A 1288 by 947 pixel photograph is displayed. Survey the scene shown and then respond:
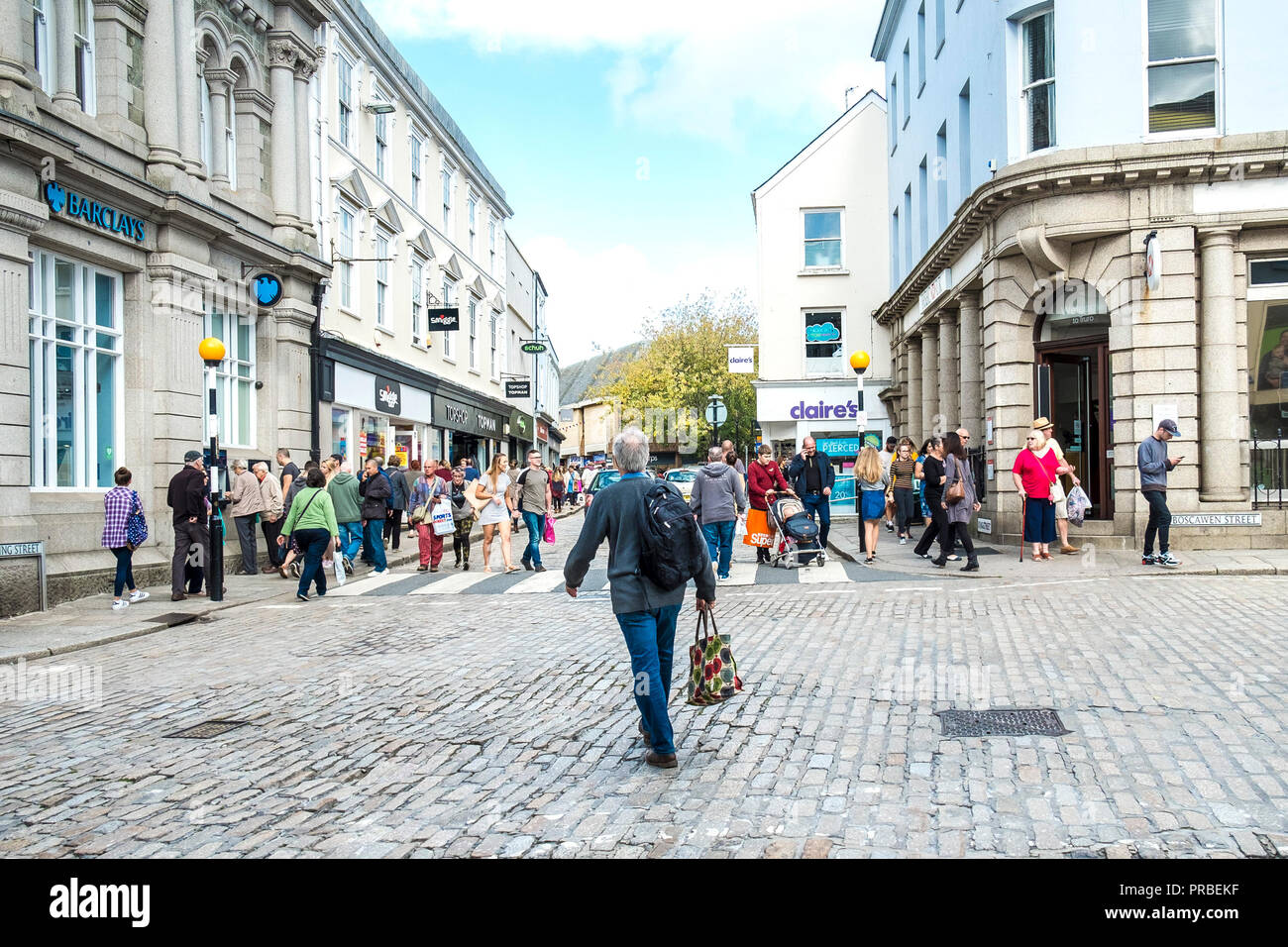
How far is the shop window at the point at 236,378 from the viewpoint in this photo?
17266 mm

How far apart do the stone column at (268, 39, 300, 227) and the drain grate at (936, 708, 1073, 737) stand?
16.8 m

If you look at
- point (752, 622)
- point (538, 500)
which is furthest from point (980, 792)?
point (538, 500)

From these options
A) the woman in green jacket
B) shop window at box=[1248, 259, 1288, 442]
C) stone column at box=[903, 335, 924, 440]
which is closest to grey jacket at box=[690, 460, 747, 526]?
the woman in green jacket

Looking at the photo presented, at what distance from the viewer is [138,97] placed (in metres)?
14.7

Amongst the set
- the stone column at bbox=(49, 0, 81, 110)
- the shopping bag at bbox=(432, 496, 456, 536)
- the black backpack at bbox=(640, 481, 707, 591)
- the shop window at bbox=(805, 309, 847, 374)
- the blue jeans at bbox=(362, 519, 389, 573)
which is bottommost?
the blue jeans at bbox=(362, 519, 389, 573)

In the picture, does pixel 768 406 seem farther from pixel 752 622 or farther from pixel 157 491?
pixel 752 622

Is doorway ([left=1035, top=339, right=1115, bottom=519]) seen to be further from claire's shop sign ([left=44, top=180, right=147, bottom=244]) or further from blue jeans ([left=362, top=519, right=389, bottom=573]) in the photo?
claire's shop sign ([left=44, top=180, right=147, bottom=244])

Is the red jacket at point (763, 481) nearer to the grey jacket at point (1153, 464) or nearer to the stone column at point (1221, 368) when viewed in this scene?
the grey jacket at point (1153, 464)

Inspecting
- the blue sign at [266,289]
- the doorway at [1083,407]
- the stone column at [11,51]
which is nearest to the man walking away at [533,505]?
the blue sign at [266,289]

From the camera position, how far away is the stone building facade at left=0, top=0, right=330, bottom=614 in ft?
38.6

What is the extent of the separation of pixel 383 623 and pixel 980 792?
24.6 feet

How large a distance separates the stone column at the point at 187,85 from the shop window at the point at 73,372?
2.52 meters

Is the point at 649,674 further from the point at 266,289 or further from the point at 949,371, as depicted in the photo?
the point at 949,371


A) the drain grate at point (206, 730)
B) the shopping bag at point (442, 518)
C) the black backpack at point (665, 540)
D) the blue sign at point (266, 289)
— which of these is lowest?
the drain grate at point (206, 730)
